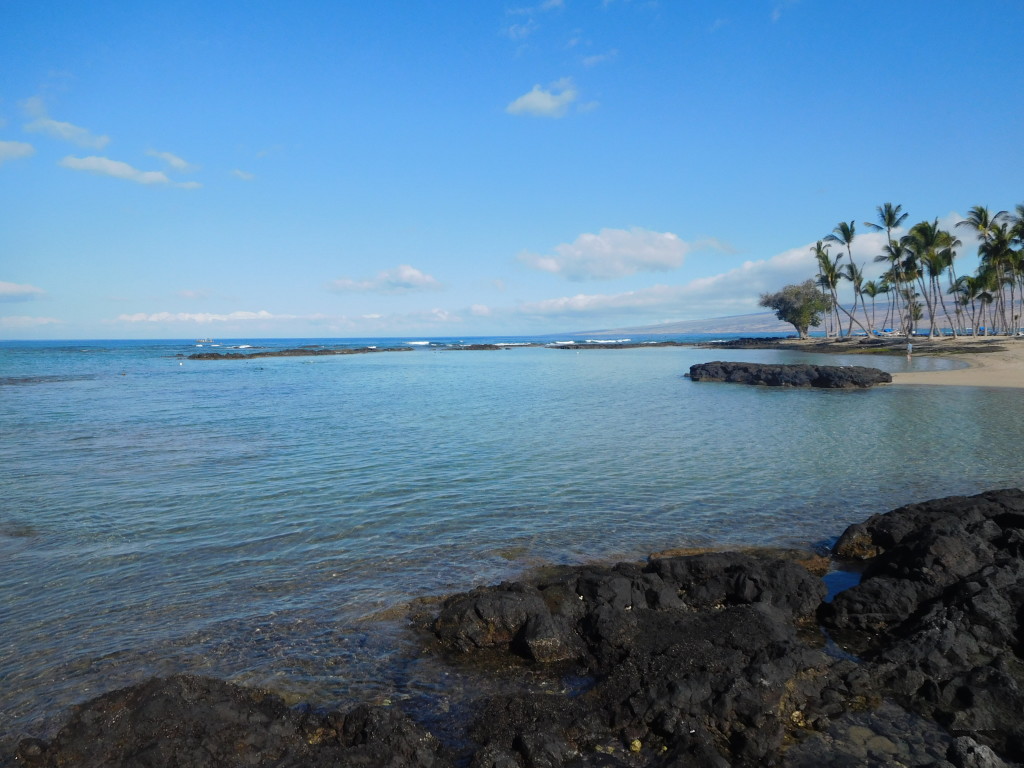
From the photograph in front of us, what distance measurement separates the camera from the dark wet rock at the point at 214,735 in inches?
225

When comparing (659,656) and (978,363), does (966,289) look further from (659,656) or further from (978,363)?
(659,656)

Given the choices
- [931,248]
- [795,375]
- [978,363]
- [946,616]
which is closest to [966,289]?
[931,248]

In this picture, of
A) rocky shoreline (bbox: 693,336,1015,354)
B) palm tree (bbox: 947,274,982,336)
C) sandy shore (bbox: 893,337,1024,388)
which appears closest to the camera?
sandy shore (bbox: 893,337,1024,388)

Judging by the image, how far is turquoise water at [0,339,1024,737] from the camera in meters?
8.20

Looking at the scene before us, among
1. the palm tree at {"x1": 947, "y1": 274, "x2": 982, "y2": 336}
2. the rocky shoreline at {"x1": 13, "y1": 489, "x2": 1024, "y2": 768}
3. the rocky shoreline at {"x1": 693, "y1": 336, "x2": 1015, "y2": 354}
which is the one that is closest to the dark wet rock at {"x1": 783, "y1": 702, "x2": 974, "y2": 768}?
the rocky shoreline at {"x1": 13, "y1": 489, "x2": 1024, "y2": 768}

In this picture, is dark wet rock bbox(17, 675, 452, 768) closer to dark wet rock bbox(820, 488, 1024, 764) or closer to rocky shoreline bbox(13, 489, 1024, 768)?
rocky shoreline bbox(13, 489, 1024, 768)

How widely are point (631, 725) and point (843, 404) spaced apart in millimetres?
33345

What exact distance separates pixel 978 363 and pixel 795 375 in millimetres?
19285

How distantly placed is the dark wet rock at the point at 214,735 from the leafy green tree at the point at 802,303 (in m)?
116

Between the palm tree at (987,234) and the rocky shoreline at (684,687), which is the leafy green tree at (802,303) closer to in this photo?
the palm tree at (987,234)

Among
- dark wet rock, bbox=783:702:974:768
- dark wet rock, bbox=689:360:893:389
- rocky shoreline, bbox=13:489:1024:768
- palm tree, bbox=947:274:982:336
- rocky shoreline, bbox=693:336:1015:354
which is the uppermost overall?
palm tree, bbox=947:274:982:336

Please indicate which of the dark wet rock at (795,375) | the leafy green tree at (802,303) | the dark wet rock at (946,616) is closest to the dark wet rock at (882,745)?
the dark wet rock at (946,616)

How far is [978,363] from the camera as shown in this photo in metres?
53.4

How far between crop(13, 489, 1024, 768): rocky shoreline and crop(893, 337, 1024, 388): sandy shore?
40010 millimetres
